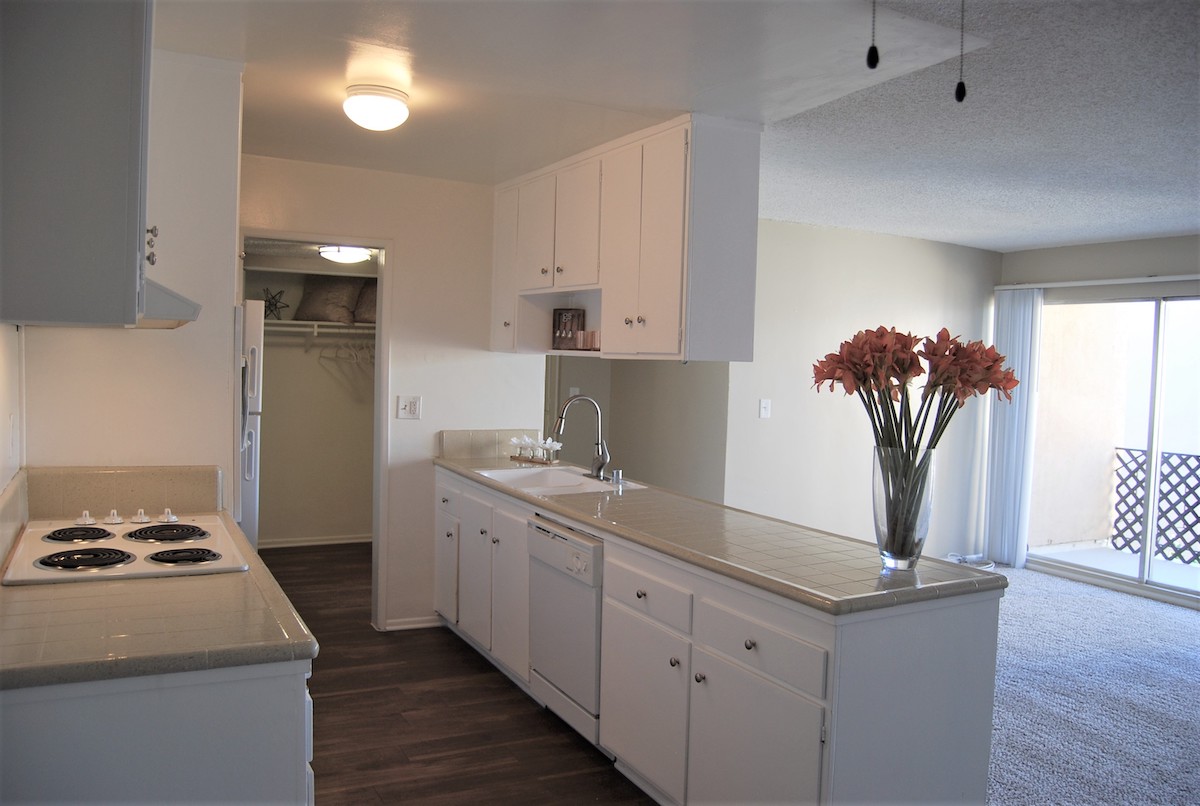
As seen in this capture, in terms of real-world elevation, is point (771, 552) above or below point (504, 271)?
below

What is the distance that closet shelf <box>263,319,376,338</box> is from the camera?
6.17 metres

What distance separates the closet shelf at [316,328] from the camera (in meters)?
6.17

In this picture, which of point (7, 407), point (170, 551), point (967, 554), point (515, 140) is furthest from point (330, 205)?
point (967, 554)

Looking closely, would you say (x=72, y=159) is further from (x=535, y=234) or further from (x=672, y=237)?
(x=535, y=234)

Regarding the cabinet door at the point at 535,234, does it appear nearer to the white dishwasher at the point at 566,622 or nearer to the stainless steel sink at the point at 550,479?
the stainless steel sink at the point at 550,479

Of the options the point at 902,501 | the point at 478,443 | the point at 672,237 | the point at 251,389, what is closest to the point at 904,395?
the point at 902,501

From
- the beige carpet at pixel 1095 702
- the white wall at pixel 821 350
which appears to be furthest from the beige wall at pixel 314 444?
the beige carpet at pixel 1095 702

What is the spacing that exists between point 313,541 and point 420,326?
8.45 ft

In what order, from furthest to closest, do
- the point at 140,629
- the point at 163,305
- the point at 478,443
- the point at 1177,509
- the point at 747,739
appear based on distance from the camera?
the point at 1177,509, the point at 478,443, the point at 747,739, the point at 163,305, the point at 140,629

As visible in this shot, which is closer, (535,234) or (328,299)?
(535,234)

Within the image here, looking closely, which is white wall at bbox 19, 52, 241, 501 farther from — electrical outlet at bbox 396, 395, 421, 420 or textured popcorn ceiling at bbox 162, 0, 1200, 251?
electrical outlet at bbox 396, 395, 421, 420

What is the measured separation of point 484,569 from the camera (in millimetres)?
3992

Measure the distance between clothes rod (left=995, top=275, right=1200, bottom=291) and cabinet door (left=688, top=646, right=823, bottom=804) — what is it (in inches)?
201

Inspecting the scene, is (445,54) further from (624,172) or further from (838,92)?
(838,92)
